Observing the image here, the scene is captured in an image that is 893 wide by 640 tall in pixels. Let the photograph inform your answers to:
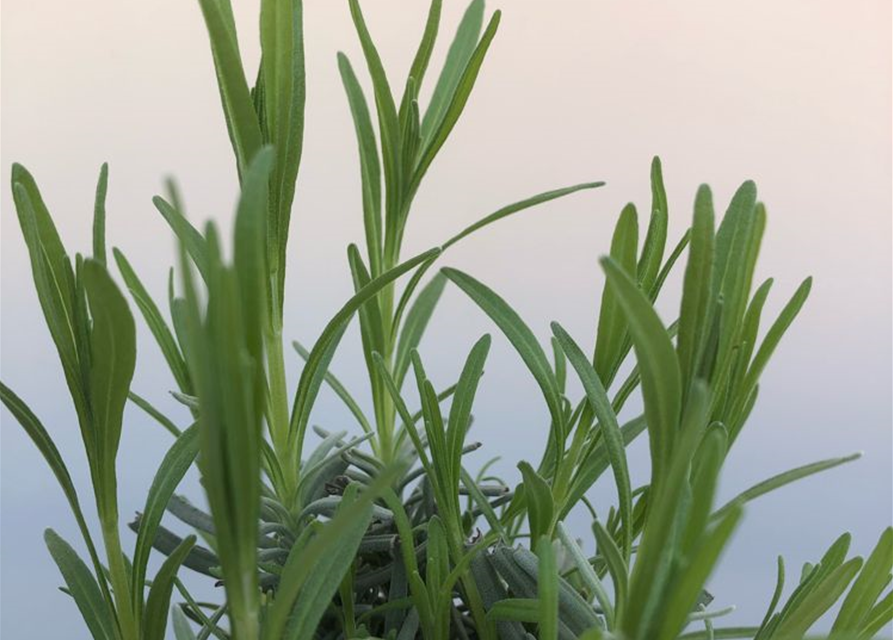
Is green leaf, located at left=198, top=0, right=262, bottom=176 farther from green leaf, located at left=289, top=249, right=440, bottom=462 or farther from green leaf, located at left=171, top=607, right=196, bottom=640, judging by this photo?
green leaf, located at left=171, top=607, right=196, bottom=640

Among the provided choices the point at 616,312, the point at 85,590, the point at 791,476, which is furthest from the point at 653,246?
the point at 85,590

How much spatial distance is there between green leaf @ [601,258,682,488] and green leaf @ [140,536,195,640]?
23 centimetres

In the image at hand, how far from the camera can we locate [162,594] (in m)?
0.53

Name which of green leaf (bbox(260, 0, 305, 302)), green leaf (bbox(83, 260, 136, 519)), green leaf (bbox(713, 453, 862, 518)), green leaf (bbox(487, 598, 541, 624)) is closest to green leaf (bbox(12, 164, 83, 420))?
green leaf (bbox(83, 260, 136, 519))

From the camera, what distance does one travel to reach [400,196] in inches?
27.9

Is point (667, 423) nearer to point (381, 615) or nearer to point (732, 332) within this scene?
point (732, 332)

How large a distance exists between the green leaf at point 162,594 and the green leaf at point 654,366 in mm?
226

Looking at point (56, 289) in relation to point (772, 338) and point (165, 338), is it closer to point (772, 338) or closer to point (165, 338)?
point (165, 338)

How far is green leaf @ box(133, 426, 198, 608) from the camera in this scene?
55 cm

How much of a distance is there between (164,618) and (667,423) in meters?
0.28

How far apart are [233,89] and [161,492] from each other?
213 mm

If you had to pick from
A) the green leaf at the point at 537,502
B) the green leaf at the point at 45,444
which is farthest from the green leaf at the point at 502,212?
the green leaf at the point at 45,444

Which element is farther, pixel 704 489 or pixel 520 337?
pixel 520 337

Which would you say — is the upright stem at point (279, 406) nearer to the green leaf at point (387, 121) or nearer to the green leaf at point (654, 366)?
the green leaf at point (387, 121)
